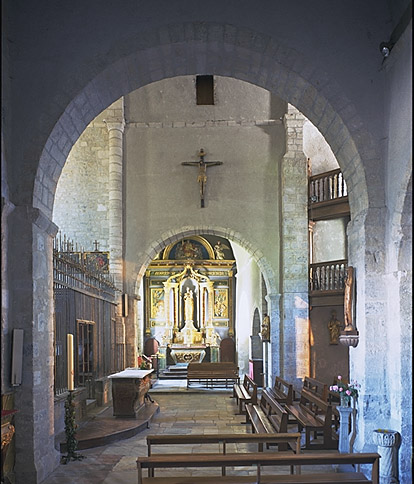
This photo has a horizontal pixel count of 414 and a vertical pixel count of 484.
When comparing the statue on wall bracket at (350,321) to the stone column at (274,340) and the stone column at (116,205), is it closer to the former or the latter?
the stone column at (274,340)

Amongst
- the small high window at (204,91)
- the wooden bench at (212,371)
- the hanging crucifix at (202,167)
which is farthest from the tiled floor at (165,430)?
the small high window at (204,91)

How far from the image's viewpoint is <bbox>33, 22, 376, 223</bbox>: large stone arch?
24.7 feet

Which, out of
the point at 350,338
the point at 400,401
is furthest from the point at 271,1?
the point at 400,401

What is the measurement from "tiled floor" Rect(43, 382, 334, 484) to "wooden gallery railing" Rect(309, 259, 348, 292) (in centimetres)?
369

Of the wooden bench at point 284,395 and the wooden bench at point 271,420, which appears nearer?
the wooden bench at point 271,420

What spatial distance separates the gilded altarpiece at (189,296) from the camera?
983 inches

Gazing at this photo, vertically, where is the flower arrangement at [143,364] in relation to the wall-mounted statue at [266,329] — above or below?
below

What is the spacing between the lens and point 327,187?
1598 cm

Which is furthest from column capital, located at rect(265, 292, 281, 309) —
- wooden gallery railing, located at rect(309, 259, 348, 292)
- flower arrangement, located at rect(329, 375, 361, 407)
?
flower arrangement, located at rect(329, 375, 361, 407)

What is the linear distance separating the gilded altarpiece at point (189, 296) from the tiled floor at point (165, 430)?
18.4ft

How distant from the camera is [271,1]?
7672 millimetres

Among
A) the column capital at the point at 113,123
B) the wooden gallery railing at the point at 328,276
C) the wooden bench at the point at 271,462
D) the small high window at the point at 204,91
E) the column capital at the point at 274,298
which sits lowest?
the wooden bench at the point at 271,462

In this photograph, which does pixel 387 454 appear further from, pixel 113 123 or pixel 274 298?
pixel 113 123

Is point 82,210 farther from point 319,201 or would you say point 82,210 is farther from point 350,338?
point 350,338
